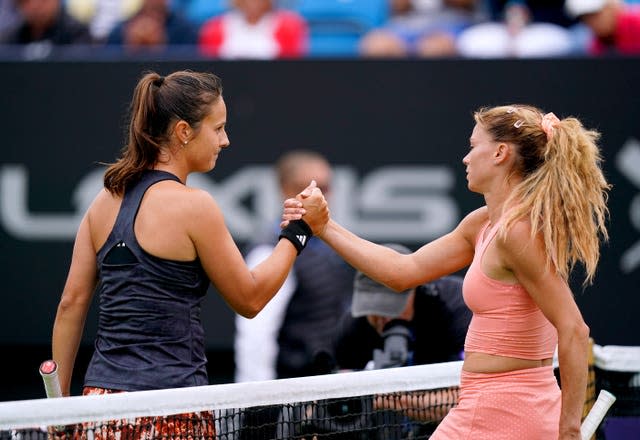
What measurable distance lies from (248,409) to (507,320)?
38.8 inches

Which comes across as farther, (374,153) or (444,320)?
(374,153)

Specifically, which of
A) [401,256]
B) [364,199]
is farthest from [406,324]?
[364,199]

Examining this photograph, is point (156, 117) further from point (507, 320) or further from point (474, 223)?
point (507, 320)

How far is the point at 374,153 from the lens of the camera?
7238 mm

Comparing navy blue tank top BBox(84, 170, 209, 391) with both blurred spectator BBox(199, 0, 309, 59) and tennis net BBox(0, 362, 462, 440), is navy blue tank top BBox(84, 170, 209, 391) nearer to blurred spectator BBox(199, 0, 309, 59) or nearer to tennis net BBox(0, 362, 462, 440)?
tennis net BBox(0, 362, 462, 440)

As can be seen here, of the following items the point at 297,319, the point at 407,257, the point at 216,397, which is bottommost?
the point at 216,397

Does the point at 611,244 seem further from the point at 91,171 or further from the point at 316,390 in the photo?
the point at 316,390

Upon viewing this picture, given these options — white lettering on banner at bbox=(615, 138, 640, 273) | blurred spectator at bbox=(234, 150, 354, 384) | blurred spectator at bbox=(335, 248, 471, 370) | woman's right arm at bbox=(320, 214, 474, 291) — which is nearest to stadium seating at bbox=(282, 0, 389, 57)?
white lettering on banner at bbox=(615, 138, 640, 273)

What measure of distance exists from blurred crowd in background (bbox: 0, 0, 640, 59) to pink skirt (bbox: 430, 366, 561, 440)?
168 inches

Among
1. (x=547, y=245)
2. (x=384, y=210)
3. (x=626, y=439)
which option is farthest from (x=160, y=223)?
(x=384, y=210)

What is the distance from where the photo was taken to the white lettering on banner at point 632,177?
23.0ft

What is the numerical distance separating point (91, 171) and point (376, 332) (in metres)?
3.22

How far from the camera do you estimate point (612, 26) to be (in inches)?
298

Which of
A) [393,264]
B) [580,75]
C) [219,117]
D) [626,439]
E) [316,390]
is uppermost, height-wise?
[580,75]
